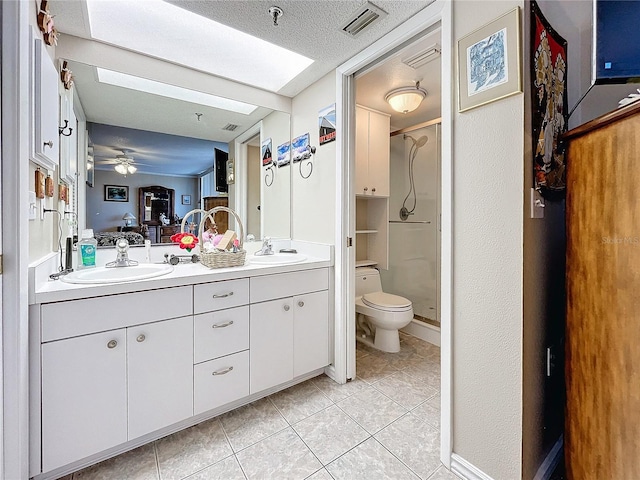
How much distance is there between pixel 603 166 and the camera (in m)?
0.97

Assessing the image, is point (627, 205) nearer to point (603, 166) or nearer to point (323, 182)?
point (603, 166)

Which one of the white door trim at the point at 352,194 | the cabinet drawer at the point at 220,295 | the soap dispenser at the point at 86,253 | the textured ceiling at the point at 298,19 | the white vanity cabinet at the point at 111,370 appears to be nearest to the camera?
the white vanity cabinet at the point at 111,370

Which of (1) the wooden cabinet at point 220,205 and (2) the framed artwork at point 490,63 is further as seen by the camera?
(1) the wooden cabinet at point 220,205

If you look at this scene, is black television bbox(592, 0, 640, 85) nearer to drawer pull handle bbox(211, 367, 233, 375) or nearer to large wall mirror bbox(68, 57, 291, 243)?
large wall mirror bbox(68, 57, 291, 243)

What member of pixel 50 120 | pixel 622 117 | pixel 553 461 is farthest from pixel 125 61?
pixel 553 461

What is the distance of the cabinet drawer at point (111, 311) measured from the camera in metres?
1.20

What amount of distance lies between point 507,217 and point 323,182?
1.32 meters

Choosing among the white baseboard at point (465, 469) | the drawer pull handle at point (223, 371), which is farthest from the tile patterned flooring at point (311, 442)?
the drawer pull handle at point (223, 371)

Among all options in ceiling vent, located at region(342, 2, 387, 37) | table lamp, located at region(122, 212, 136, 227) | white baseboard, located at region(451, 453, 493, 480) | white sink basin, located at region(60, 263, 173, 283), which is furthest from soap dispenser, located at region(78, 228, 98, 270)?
white baseboard, located at region(451, 453, 493, 480)

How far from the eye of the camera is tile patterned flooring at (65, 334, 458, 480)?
1.34 metres

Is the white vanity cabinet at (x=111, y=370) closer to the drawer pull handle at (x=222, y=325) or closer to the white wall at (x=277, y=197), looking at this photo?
the drawer pull handle at (x=222, y=325)

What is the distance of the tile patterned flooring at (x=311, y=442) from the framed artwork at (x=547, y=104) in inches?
54.0

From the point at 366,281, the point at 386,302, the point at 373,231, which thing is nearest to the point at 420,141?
the point at 373,231

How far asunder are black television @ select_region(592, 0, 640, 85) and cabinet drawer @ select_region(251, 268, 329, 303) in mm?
1715
